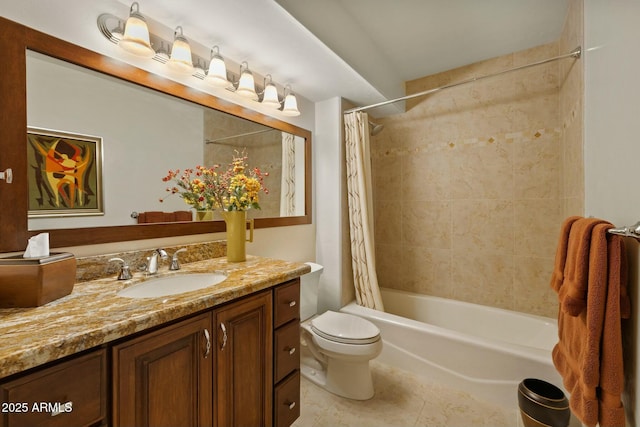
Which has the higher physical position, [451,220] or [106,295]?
[451,220]

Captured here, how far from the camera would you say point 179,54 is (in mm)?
1336

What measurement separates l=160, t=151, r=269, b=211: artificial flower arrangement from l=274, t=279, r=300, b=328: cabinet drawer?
520 mm

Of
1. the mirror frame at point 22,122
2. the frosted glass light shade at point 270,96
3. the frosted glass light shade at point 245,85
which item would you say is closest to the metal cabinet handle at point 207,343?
the mirror frame at point 22,122

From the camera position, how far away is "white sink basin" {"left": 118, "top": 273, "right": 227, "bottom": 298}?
1.13m

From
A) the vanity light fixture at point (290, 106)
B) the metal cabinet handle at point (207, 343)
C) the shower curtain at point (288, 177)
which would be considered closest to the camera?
the metal cabinet handle at point (207, 343)

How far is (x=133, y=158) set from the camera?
4.26ft

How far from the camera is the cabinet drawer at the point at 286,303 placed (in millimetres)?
1240

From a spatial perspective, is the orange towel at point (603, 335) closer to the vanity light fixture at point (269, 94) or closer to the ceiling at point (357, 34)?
the ceiling at point (357, 34)

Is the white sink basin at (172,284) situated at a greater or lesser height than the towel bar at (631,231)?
lesser

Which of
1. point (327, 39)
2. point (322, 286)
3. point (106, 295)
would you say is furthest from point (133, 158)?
point (322, 286)

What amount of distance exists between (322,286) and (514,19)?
2464 millimetres

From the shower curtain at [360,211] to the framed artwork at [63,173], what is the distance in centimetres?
172

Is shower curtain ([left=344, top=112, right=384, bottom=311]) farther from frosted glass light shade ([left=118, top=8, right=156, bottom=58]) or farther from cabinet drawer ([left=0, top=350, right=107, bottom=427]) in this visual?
cabinet drawer ([left=0, top=350, right=107, bottom=427])

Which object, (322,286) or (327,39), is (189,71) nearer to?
(327,39)
